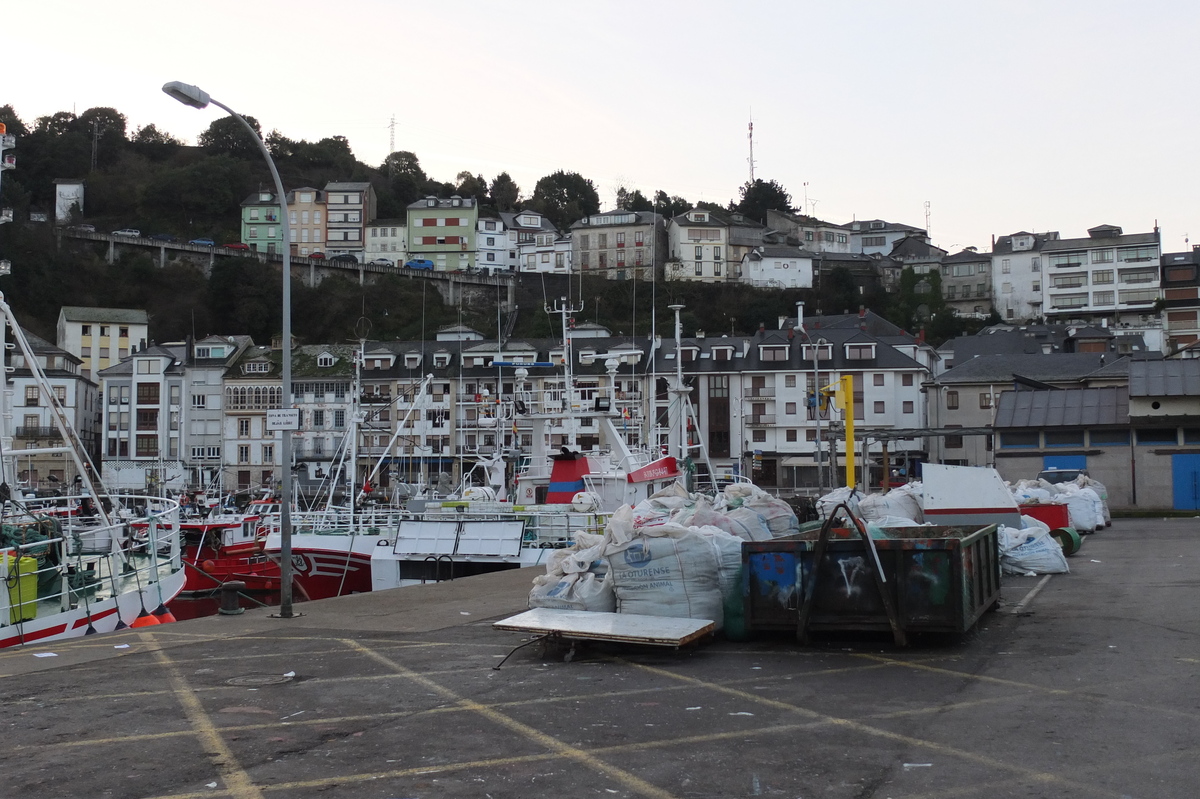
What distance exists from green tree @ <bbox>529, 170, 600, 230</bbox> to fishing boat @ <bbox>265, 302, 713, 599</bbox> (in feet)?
307

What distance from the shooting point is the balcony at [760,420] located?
6856cm

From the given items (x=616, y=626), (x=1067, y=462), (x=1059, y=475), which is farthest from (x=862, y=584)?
(x=1067, y=462)

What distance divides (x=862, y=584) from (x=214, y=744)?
583 cm

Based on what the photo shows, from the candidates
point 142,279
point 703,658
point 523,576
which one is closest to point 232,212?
point 142,279

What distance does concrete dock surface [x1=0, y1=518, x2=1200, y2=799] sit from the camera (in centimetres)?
653

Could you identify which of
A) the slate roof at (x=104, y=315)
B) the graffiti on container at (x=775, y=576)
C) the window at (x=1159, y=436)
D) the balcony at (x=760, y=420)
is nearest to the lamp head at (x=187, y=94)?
the graffiti on container at (x=775, y=576)

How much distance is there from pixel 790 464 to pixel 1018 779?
62.0 metres

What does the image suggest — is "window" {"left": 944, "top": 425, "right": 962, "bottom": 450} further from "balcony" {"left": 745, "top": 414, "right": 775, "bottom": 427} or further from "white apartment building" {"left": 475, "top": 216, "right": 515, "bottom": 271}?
"white apartment building" {"left": 475, "top": 216, "right": 515, "bottom": 271}

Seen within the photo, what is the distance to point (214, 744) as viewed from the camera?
7.49 m

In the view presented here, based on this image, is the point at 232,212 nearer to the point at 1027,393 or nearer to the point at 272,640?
the point at 1027,393

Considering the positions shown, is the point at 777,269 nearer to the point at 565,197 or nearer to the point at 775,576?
the point at 565,197

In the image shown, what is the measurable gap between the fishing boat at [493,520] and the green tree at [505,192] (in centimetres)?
9754

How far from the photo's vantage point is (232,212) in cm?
11100

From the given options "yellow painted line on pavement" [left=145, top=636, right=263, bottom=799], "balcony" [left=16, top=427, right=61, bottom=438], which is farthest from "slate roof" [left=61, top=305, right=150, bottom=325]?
"yellow painted line on pavement" [left=145, top=636, right=263, bottom=799]
